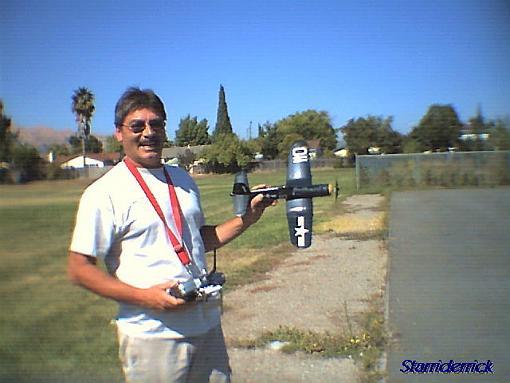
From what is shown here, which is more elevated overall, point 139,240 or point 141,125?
point 141,125

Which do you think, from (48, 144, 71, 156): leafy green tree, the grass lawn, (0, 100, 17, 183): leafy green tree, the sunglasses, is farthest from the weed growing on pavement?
the sunglasses

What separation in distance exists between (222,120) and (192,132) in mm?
119

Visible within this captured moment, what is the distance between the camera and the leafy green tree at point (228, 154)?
1.87 m

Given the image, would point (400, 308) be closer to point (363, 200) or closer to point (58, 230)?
point (363, 200)

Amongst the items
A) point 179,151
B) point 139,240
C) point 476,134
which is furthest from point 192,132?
point 476,134

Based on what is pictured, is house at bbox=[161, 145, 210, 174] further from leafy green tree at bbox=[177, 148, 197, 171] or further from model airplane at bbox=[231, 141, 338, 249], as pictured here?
model airplane at bbox=[231, 141, 338, 249]

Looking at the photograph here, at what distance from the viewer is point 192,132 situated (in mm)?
1812

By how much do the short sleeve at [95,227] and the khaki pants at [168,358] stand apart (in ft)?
0.92

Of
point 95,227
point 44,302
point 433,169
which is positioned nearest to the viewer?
point 95,227

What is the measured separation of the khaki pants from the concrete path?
3.47 feet

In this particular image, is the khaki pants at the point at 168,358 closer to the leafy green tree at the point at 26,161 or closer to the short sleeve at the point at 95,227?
the short sleeve at the point at 95,227

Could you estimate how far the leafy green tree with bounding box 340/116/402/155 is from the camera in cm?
187

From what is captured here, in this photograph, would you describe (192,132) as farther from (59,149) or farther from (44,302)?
(44,302)

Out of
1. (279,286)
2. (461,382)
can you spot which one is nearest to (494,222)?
(461,382)
